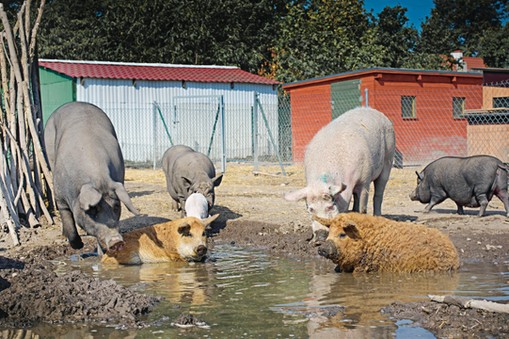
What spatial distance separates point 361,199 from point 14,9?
1456 inches

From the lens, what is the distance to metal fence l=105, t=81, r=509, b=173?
2409cm

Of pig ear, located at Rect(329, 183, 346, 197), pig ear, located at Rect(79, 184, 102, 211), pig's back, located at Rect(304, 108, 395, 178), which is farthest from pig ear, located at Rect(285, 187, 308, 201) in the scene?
pig ear, located at Rect(79, 184, 102, 211)

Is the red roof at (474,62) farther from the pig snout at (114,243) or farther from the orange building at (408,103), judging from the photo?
the pig snout at (114,243)

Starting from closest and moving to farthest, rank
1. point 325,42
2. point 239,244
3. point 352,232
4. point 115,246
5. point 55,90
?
point 352,232 < point 115,246 < point 239,244 < point 55,90 < point 325,42

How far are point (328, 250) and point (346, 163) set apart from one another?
2.00m

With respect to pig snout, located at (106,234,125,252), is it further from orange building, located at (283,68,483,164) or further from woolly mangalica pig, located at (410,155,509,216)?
orange building, located at (283,68,483,164)

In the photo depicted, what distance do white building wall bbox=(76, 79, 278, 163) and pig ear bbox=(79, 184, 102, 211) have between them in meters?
16.7

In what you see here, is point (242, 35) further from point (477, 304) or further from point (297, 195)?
point (477, 304)

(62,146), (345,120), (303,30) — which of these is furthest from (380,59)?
(62,146)

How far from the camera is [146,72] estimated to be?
28.4 meters

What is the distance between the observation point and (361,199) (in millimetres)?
9289

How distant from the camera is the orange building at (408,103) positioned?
2392 centimetres

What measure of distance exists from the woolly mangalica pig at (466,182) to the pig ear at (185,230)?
14.6ft

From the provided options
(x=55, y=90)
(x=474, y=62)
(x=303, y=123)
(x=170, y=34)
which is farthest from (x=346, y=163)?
(x=474, y=62)
